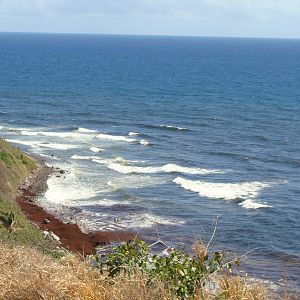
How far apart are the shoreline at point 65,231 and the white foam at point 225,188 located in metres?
10.8

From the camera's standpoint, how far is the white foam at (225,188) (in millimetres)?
47969

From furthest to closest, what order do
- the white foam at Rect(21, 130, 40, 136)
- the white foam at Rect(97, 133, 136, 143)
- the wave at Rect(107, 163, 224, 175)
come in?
the white foam at Rect(21, 130, 40, 136)
the white foam at Rect(97, 133, 136, 143)
the wave at Rect(107, 163, 224, 175)

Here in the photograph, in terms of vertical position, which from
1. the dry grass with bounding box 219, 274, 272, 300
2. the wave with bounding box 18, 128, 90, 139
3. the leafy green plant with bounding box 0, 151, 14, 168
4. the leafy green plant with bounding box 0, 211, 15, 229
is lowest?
the wave with bounding box 18, 128, 90, 139

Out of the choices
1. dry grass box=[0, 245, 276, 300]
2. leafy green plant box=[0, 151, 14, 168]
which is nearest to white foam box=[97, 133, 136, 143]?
leafy green plant box=[0, 151, 14, 168]

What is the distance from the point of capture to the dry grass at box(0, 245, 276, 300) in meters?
9.73

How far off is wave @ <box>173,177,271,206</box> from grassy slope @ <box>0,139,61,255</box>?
1295 centimetres

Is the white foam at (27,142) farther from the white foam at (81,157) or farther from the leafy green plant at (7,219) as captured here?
the leafy green plant at (7,219)

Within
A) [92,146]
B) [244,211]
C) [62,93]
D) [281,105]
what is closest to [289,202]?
[244,211]

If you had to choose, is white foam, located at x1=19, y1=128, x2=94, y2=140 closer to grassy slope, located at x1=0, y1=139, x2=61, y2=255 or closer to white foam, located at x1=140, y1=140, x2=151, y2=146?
white foam, located at x1=140, y1=140, x2=151, y2=146

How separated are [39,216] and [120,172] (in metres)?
14.2

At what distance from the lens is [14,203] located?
43969mm

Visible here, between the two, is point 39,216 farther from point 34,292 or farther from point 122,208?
point 34,292

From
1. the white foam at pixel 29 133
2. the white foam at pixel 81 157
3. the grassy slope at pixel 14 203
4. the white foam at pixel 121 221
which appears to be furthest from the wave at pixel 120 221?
the white foam at pixel 29 133

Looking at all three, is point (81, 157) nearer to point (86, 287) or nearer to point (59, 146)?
point (59, 146)
